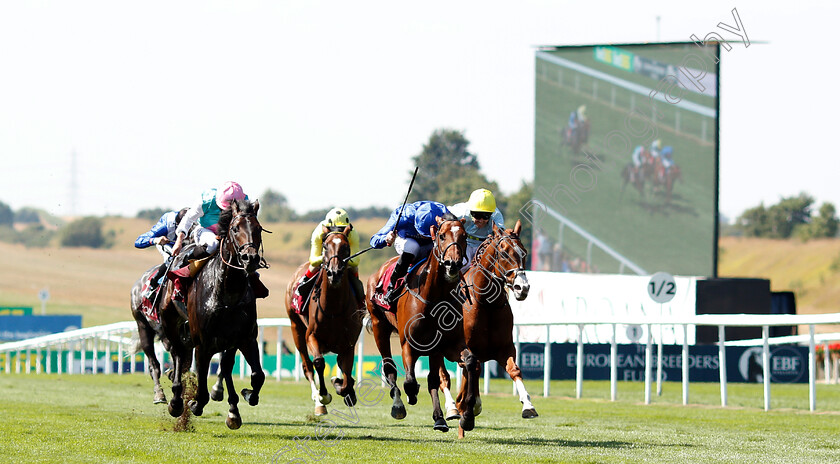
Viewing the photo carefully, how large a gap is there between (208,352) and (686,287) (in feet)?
65.3

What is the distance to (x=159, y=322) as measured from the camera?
12.6 m

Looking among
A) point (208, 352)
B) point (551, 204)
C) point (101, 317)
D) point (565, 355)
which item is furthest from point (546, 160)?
point (101, 317)

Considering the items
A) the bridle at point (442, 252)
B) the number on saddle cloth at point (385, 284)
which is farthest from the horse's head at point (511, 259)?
the number on saddle cloth at point (385, 284)

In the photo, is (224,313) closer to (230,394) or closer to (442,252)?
(230,394)

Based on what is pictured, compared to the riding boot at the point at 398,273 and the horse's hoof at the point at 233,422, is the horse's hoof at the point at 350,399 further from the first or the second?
the horse's hoof at the point at 233,422

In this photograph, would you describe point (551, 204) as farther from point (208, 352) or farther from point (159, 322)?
point (208, 352)

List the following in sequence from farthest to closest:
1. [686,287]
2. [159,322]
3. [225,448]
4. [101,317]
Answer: [101,317]
[686,287]
[159,322]
[225,448]

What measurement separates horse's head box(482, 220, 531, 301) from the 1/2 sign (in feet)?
34.8

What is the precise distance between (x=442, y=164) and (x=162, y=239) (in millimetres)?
70712

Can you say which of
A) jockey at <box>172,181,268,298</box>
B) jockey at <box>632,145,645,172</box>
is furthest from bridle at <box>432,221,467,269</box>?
jockey at <box>632,145,645,172</box>

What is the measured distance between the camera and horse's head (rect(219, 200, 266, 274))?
938 cm

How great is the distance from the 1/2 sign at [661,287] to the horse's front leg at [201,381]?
1121cm

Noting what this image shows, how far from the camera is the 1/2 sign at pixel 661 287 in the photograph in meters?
20.0

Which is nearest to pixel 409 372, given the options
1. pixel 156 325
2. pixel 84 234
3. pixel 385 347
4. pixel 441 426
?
pixel 441 426
